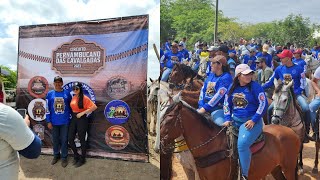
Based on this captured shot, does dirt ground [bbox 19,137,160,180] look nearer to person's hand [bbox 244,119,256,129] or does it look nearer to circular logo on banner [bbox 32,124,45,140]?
circular logo on banner [bbox 32,124,45,140]

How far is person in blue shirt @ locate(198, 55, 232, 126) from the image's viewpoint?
4.87 m

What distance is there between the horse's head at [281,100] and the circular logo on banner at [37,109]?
462 cm

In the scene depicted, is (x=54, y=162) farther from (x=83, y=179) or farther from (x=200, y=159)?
(x=200, y=159)

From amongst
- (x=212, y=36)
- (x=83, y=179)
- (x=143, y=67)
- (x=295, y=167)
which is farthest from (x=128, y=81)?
(x=295, y=167)

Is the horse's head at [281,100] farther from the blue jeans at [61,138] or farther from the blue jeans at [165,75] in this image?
the blue jeans at [61,138]

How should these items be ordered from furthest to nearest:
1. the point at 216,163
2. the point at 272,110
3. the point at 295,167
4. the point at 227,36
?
1. the point at 227,36
2. the point at 272,110
3. the point at 295,167
4. the point at 216,163

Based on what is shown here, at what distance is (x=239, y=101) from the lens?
437cm

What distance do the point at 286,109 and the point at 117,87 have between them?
3.02m

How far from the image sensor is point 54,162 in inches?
288

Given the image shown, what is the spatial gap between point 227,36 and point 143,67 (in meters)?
2.38

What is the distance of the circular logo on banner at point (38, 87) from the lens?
752cm

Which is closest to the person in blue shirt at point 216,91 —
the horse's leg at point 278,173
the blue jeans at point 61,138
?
the horse's leg at point 278,173

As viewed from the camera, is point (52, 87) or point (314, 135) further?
point (52, 87)

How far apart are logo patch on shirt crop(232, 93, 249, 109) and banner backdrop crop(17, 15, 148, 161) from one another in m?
2.38
